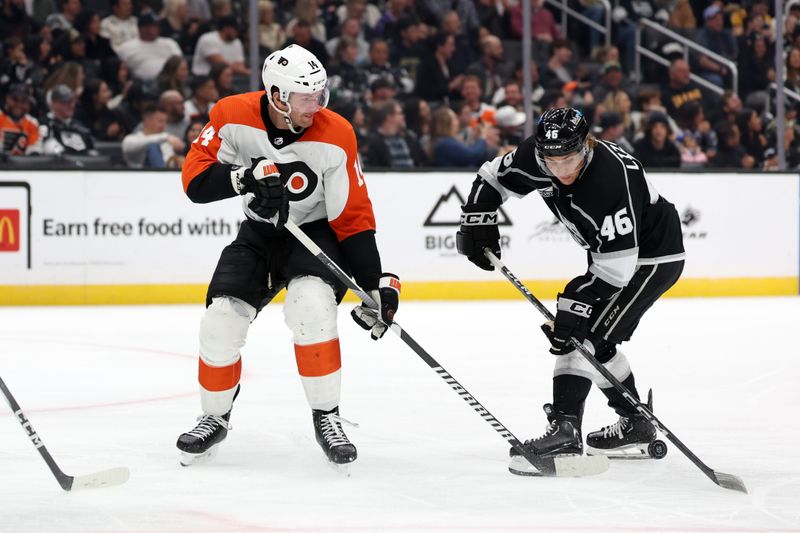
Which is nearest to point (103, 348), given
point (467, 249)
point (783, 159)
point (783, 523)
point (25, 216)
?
point (25, 216)

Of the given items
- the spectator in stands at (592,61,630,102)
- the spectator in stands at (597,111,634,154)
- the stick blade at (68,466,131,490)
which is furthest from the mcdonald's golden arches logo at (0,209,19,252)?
the stick blade at (68,466,131,490)

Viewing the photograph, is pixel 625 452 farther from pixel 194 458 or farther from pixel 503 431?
pixel 194 458

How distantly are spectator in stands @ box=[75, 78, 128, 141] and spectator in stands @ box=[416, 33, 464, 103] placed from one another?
2.00 meters

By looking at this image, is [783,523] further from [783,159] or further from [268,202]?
[783,159]

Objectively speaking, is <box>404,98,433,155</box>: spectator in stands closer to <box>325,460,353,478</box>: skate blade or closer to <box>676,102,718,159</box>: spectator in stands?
<box>676,102,718,159</box>: spectator in stands

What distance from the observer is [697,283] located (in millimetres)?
7957

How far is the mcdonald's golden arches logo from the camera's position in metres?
7.19

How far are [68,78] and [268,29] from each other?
133 centimetres

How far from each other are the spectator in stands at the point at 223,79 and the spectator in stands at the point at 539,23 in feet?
6.69

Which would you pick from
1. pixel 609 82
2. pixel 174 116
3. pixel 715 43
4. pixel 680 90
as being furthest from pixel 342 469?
pixel 715 43

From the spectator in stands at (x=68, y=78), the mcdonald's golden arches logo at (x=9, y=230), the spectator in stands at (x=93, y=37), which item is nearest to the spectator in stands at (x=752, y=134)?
the spectator in stands at (x=93, y=37)

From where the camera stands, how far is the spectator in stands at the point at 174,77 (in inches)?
299

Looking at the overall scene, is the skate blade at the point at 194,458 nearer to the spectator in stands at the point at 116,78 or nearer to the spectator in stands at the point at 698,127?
the spectator in stands at the point at 116,78

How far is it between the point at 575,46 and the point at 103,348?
15.1 feet
